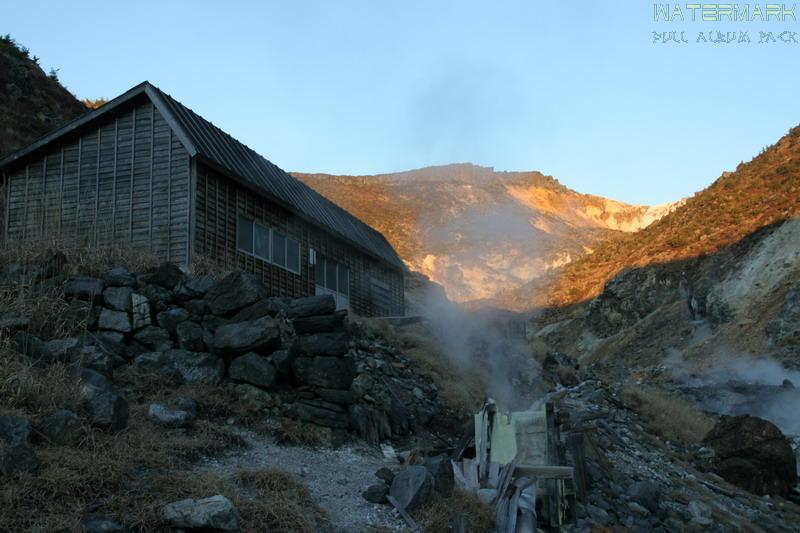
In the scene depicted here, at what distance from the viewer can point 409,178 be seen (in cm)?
7225

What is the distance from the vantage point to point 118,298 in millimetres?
8992

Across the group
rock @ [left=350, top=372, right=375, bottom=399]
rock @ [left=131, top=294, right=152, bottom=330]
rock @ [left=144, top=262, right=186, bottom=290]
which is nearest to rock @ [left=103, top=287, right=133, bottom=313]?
rock @ [left=131, top=294, right=152, bottom=330]

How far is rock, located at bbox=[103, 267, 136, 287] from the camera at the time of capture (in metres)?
9.20

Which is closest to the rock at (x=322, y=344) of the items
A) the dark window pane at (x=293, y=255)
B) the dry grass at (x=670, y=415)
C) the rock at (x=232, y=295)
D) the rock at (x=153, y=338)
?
the rock at (x=232, y=295)

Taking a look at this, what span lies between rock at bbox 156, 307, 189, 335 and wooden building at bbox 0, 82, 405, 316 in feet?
11.9

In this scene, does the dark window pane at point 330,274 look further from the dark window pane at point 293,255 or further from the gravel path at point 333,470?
the gravel path at point 333,470

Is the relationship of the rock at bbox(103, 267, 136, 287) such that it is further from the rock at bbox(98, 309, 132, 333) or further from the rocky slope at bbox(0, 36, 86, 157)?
the rocky slope at bbox(0, 36, 86, 157)

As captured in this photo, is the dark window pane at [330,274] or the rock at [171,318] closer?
the rock at [171,318]

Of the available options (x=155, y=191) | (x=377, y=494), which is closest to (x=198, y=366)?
(x=377, y=494)

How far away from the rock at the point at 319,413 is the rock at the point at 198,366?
100 cm

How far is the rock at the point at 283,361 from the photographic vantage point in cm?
873

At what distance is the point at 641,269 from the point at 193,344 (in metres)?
24.6

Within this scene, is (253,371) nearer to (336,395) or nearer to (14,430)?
(336,395)

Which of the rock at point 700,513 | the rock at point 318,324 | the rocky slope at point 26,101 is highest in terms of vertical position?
the rocky slope at point 26,101
